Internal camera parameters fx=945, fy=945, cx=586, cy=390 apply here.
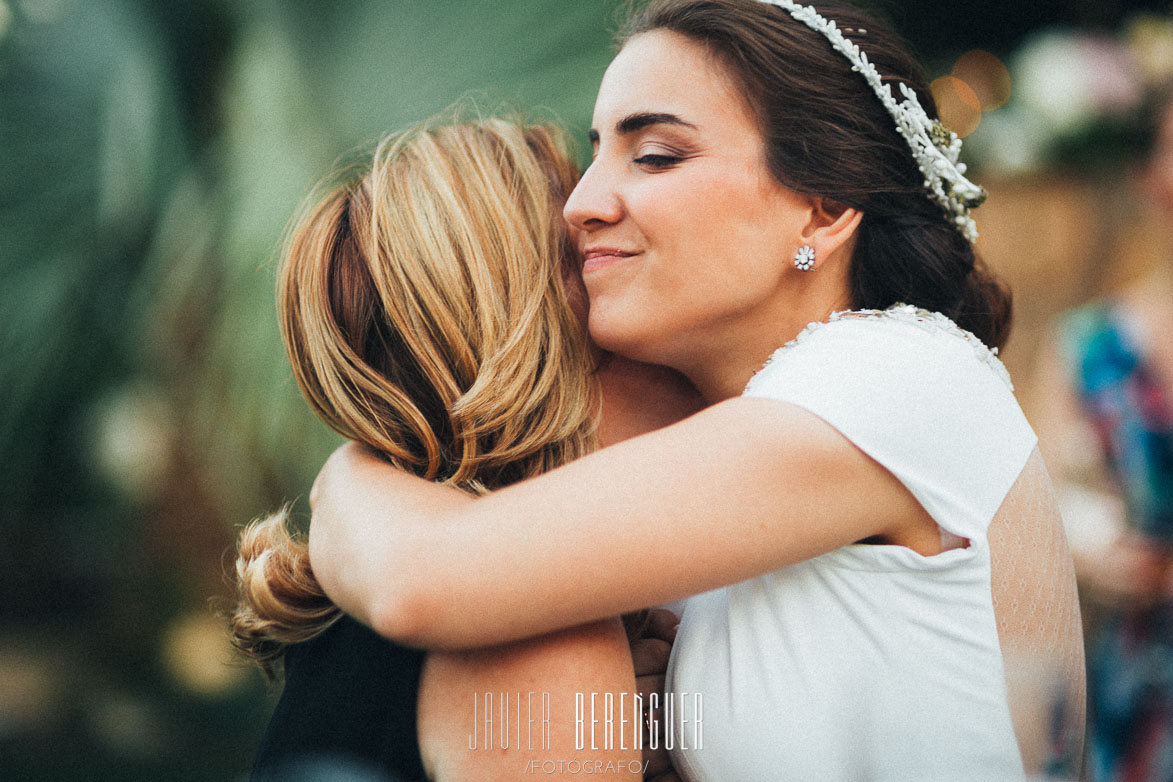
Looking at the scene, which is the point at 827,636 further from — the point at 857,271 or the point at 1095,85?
the point at 1095,85

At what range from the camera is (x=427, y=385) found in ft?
4.68

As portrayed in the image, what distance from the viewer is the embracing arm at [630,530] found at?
1.11 m

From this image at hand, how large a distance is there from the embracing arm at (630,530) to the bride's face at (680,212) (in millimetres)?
335

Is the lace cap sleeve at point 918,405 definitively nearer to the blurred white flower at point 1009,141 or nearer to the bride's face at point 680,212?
the bride's face at point 680,212

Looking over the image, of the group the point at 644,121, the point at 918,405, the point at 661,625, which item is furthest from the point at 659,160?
the point at 661,625

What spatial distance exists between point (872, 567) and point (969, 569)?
0.13 metres

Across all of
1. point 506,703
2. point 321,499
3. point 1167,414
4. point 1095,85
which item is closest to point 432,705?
point 506,703

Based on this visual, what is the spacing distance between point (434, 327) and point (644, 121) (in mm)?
471

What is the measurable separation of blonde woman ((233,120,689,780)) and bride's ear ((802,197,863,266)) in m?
0.41

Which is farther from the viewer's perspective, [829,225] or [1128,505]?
[1128,505]

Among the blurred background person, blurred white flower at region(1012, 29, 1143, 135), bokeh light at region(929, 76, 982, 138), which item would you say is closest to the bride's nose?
the blurred background person

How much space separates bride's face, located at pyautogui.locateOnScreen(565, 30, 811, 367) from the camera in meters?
1.48

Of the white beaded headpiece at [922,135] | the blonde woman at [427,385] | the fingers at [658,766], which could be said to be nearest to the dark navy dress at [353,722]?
the blonde woman at [427,385]

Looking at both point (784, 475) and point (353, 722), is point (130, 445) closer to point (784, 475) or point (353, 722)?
point (353, 722)
